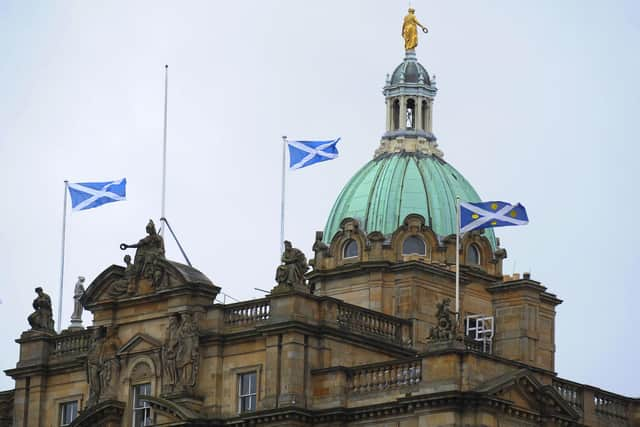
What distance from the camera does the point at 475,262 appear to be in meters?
119

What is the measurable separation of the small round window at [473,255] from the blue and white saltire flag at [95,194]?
1687 centimetres

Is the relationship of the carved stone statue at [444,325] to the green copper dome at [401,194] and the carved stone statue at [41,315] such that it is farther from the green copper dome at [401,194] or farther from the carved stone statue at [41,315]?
the carved stone statue at [41,315]

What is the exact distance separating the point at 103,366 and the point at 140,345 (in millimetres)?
2316

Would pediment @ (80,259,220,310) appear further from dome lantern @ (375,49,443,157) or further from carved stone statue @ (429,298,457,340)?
dome lantern @ (375,49,443,157)

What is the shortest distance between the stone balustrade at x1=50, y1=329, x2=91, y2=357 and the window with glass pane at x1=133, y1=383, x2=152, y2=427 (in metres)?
5.02

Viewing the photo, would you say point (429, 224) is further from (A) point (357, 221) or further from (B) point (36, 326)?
(B) point (36, 326)

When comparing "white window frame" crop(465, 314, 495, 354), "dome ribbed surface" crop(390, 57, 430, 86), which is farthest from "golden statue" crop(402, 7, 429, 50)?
"white window frame" crop(465, 314, 495, 354)

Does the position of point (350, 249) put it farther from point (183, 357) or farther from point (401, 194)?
point (183, 357)

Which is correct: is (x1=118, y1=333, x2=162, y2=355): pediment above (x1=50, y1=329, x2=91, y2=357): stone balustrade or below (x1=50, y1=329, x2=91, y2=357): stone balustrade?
below

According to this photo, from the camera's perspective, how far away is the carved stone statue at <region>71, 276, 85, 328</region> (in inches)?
5020

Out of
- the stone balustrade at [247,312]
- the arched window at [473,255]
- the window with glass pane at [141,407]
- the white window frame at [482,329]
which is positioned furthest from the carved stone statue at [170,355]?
the arched window at [473,255]

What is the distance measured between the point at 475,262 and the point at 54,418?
21775mm

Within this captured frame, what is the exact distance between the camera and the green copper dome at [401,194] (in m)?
119

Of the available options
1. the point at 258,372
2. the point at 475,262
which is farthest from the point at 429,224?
the point at 258,372
